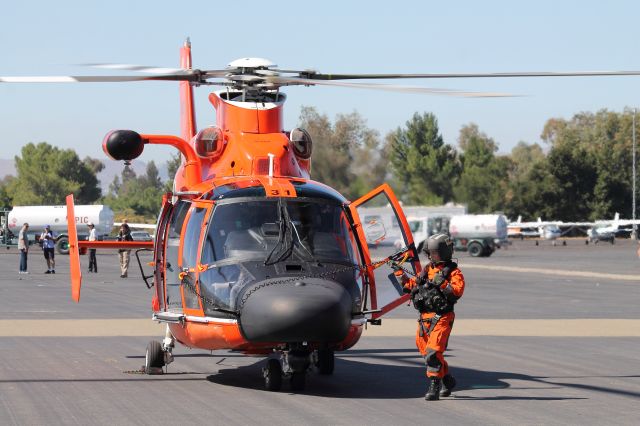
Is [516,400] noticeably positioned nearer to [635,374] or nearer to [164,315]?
[635,374]

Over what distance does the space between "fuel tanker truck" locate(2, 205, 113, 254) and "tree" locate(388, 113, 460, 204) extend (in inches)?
856

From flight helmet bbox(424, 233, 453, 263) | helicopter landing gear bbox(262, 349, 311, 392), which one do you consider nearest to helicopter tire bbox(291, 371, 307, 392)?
helicopter landing gear bbox(262, 349, 311, 392)

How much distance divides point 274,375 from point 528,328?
9.40 metres

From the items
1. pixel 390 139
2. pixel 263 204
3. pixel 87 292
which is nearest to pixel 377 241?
pixel 263 204

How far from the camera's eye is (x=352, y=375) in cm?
1334

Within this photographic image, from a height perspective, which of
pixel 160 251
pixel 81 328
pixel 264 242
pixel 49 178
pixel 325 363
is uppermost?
pixel 49 178

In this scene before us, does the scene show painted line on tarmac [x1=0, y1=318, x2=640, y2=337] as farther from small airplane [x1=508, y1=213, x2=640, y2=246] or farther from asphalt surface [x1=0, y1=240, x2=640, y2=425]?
small airplane [x1=508, y1=213, x2=640, y2=246]

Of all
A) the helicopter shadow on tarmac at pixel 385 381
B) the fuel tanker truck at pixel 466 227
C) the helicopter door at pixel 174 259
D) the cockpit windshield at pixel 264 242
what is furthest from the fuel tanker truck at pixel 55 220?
the cockpit windshield at pixel 264 242

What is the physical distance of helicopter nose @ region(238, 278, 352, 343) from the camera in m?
10.3

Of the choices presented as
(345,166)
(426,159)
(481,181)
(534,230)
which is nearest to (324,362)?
(345,166)

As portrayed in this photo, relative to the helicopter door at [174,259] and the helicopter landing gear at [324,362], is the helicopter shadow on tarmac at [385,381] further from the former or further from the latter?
the helicopter door at [174,259]

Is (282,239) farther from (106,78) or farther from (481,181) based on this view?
(481,181)

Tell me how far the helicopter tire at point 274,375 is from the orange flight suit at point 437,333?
4.84 feet

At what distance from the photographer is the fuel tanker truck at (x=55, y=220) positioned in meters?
74.9
